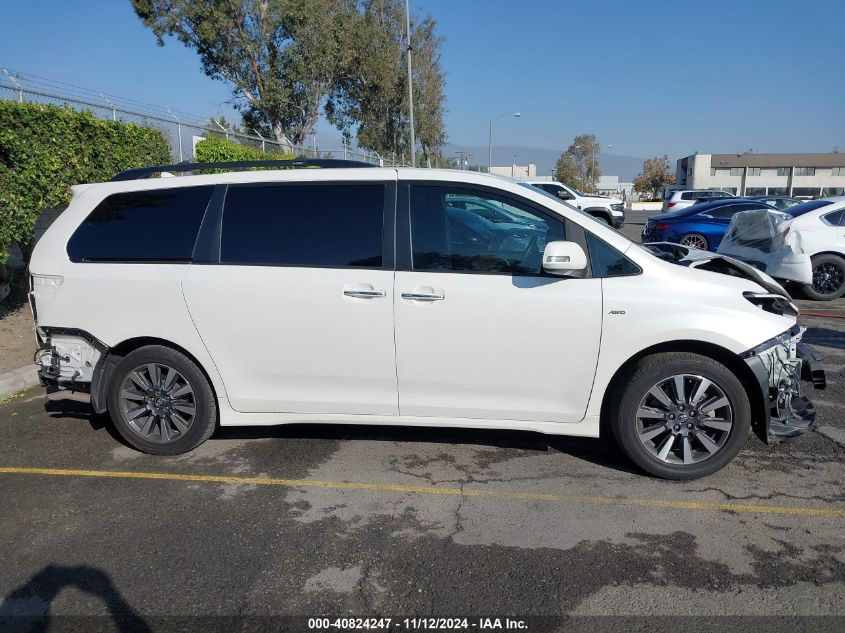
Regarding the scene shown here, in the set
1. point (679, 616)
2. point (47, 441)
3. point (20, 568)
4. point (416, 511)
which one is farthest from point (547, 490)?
point (47, 441)

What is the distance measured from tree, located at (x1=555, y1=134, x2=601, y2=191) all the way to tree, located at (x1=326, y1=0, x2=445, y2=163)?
45120 mm

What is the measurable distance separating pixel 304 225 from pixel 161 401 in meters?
1.57

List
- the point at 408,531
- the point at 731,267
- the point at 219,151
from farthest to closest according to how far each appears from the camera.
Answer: the point at 219,151, the point at 731,267, the point at 408,531

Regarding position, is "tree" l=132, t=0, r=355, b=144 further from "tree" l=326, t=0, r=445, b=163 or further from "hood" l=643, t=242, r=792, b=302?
"hood" l=643, t=242, r=792, b=302

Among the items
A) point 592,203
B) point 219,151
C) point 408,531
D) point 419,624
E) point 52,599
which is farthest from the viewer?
point 592,203

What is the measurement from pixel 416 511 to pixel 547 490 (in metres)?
0.83

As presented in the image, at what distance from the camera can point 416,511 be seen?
11.9ft

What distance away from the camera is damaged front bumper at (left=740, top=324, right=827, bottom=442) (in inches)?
146

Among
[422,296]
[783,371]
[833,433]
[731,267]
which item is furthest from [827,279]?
[422,296]

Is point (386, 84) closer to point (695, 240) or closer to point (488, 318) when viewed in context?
point (695, 240)

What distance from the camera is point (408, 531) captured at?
339 cm

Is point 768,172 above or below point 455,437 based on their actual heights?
above

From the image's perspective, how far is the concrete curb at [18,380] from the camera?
5.79 m

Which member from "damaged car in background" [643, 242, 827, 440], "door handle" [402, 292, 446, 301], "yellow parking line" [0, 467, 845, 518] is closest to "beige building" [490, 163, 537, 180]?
"damaged car in background" [643, 242, 827, 440]
